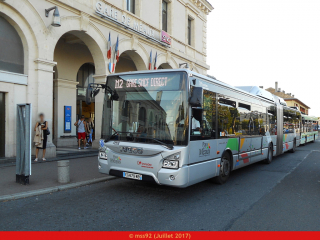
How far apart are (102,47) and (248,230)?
37.3 feet

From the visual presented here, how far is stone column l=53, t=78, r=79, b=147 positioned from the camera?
15.0 meters

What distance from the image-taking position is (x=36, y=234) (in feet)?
13.4

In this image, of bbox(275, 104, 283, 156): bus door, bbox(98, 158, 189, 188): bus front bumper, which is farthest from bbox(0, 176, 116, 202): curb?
bbox(275, 104, 283, 156): bus door

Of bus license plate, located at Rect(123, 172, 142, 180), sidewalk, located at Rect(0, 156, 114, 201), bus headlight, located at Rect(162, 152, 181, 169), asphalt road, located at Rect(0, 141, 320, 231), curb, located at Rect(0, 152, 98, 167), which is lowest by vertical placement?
asphalt road, located at Rect(0, 141, 320, 231)

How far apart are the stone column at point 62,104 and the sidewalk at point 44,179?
492 centimetres

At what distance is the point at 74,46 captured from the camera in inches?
634

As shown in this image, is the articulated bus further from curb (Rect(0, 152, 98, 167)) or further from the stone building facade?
the stone building facade

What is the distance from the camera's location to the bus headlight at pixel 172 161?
18.6 feet

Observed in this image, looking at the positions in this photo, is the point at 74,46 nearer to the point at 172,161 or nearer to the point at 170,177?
the point at 172,161

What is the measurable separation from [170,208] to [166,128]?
1.57 m

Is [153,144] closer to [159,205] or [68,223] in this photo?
[159,205]

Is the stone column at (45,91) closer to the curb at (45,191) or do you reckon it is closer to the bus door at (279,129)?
the curb at (45,191)

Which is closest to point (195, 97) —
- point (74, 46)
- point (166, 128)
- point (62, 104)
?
point (166, 128)

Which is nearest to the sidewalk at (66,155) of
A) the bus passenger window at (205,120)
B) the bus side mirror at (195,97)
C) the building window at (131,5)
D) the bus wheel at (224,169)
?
the bus wheel at (224,169)
